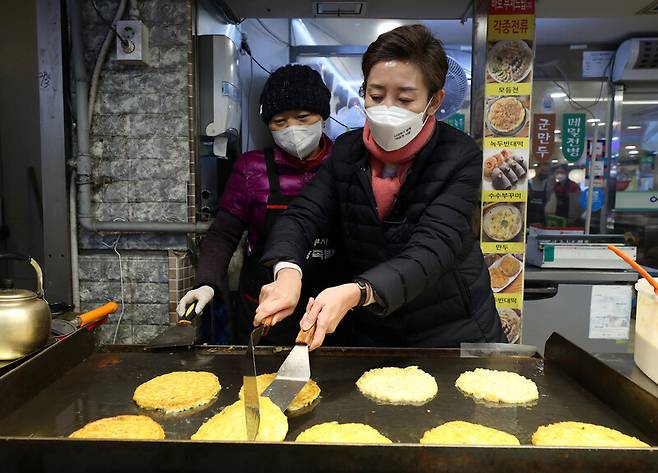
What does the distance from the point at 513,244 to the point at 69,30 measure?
2.87 m

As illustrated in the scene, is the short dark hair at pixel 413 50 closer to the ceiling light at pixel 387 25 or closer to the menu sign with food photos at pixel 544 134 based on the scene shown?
the ceiling light at pixel 387 25

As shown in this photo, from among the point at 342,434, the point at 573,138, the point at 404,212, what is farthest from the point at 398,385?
the point at 573,138

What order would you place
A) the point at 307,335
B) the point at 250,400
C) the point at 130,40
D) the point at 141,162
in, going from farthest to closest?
the point at 141,162 → the point at 130,40 → the point at 307,335 → the point at 250,400

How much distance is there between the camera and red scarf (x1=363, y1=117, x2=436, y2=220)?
1.64 meters

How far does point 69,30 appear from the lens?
8.48 feet

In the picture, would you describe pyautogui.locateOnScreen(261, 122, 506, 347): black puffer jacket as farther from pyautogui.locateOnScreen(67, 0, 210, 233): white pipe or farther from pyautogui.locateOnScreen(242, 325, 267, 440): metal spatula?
pyautogui.locateOnScreen(67, 0, 210, 233): white pipe

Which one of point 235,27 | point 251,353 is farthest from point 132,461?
point 235,27

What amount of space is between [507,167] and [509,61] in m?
0.64

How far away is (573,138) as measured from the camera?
4848 mm

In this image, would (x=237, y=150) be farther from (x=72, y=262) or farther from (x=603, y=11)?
(x=603, y=11)

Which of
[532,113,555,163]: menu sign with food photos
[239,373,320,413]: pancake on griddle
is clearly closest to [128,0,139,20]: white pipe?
[239,373,320,413]: pancake on griddle

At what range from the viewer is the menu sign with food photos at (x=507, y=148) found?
2.84 meters

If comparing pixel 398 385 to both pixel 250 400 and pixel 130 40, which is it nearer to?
pixel 250 400

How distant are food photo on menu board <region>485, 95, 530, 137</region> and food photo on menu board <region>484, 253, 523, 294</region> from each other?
2.53ft
